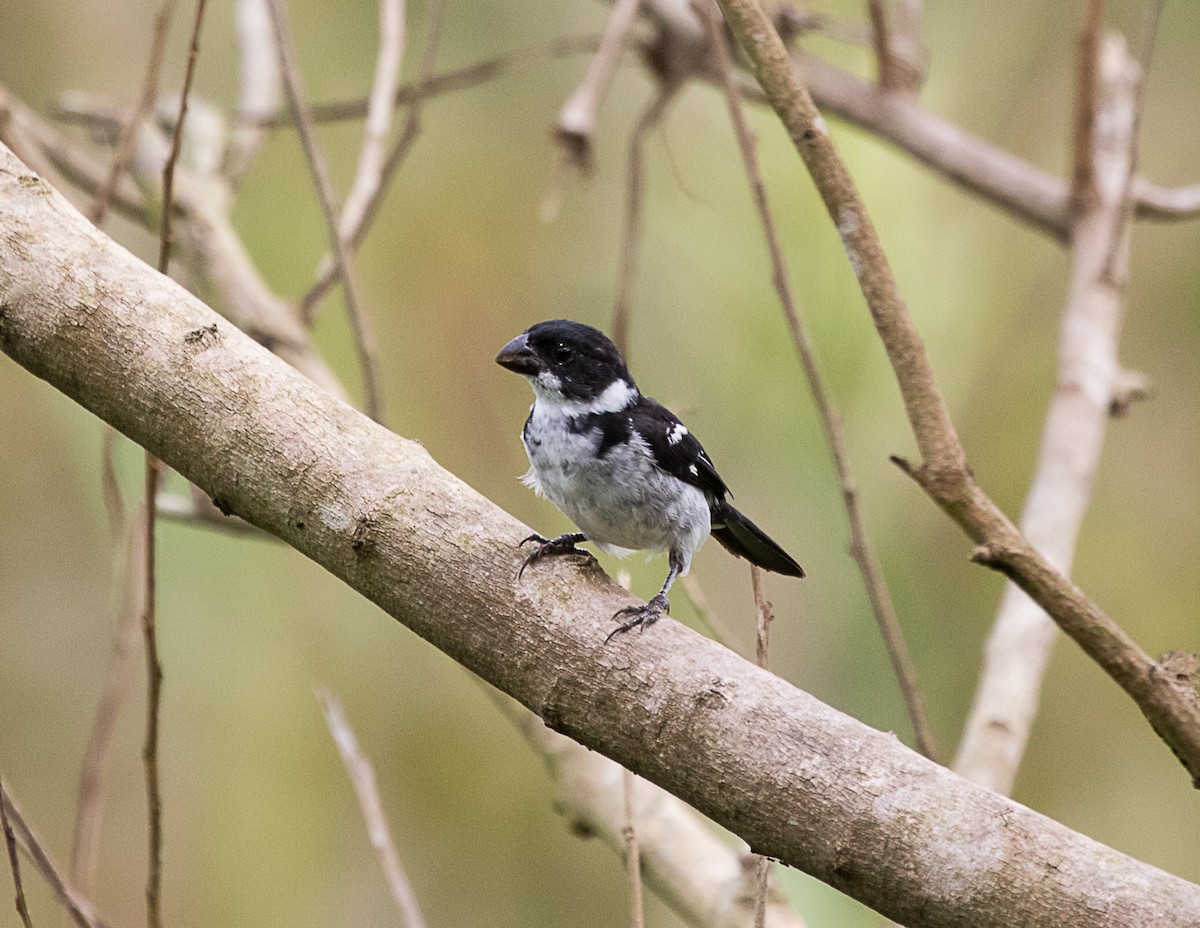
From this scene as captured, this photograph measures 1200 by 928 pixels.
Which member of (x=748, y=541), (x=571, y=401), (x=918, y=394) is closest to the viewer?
(x=918, y=394)

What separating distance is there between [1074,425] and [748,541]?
1017 mm

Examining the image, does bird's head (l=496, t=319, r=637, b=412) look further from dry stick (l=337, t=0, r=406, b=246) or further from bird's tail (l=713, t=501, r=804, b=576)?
dry stick (l=337, t=0, r=406, b=246)

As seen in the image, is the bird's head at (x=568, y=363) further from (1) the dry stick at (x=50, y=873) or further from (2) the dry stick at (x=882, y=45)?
(2) the dry stick at (x=882, y=45)

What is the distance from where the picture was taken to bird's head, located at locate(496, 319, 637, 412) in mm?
2533

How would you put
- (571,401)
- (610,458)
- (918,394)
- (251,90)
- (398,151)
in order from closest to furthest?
(918,394) < (610,458) < (571,401) < (398,151) < (251,90)

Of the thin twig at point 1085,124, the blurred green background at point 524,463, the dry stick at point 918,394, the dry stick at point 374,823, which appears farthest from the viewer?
the blurred green background at point 524,463

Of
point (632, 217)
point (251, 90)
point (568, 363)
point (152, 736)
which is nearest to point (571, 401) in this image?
point (568, 363)

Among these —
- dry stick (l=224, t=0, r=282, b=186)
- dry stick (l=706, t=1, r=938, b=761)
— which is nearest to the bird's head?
dry stick (l=706, t=1, r=938, b=761)

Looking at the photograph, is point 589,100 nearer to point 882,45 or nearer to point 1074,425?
point 882,45

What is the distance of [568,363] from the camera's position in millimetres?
2543

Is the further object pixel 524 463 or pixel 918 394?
pixel 524 463

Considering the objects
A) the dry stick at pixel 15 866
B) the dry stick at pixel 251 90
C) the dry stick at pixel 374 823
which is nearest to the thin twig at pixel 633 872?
the dry stick at pixel 374 823

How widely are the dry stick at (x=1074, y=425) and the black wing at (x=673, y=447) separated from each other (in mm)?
733

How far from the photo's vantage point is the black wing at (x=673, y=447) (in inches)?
97.0
